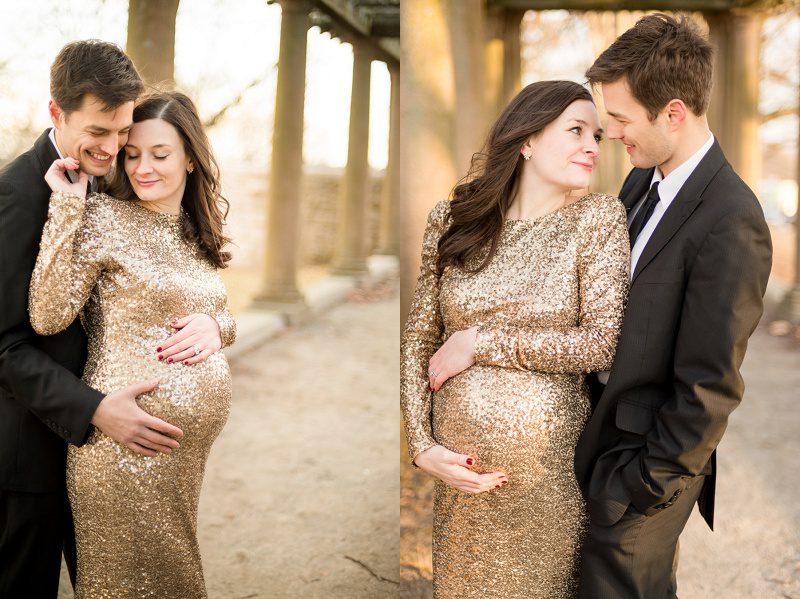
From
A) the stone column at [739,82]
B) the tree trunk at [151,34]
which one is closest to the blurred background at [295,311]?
the tree trunk at [151,34]

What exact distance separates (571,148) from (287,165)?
941cm

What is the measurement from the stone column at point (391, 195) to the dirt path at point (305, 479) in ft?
24.3

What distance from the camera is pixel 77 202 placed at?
2.41 meters

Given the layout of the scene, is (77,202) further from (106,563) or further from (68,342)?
(106,563)

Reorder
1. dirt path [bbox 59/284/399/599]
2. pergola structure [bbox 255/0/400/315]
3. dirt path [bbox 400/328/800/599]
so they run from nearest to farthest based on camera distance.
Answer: dirt path [bbox 400/328/800/599] < dirt path [bbox 59/284/399/599] < pergola structure [bbox 255/0/400/315]

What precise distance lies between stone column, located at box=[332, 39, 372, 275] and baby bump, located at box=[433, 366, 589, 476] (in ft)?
42.8

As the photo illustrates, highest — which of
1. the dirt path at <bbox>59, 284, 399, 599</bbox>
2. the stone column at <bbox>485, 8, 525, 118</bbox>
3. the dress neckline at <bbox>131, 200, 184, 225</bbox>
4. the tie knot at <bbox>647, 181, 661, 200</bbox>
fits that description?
the stone column at <bbox>485, 8, 525, 118</bbox>

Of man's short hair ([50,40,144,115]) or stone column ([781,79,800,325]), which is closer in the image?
man's short hair ([50,40,144,115])

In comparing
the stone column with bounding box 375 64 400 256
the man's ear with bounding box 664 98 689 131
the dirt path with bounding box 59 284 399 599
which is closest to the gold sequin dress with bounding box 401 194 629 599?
the man's ear with bounding box 664 98 689 131

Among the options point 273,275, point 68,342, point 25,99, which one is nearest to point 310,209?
point 273,275

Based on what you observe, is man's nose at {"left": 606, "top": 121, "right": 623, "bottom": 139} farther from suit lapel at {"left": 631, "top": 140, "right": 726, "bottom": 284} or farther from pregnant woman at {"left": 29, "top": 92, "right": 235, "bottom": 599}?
pregnant woman at {"left": 29, "top": 92, "right": 235, "bottom": 599}

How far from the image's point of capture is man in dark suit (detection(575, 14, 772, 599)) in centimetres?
229

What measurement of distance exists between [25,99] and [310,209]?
9.97 m

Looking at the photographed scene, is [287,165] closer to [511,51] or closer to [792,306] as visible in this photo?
[511,51]
